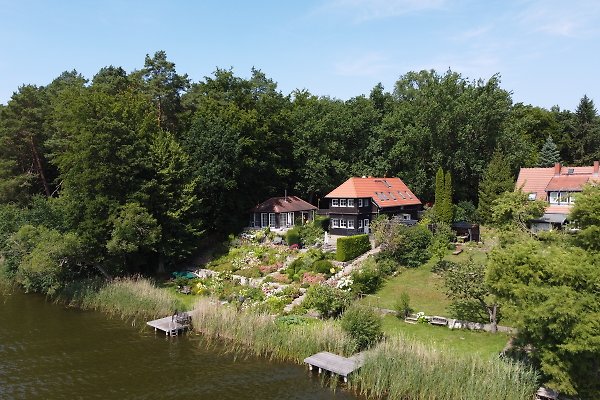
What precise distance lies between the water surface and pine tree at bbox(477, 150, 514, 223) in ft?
113

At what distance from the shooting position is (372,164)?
56.4 metres

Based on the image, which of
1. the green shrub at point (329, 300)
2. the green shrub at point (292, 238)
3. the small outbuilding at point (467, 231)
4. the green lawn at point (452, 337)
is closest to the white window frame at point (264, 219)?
the green shrub at point (292, 238)

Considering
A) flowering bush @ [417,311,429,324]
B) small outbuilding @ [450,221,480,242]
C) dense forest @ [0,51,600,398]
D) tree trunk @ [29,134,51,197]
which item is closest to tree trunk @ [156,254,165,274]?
dense forest @ [0,51,600,398]

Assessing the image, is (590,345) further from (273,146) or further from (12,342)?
(273,146)

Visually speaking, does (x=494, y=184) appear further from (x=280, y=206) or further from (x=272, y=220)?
(x=272, y=220)

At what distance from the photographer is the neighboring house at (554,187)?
42.4m

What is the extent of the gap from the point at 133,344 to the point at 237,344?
6090mm

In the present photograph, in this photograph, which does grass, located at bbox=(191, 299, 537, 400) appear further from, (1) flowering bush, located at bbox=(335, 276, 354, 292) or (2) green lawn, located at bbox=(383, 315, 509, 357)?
(1) flowering bush, located at bbox=(335, 276, 354, 292)

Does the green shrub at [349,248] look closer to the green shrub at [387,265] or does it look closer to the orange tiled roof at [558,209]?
the green shrub at [387,265]

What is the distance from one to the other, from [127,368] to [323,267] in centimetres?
1623

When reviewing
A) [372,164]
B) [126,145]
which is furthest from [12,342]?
[372,164]

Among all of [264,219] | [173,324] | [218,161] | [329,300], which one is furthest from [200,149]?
[329,300]

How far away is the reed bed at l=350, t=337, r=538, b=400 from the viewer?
55.4ft

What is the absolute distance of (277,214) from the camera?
49.1m
